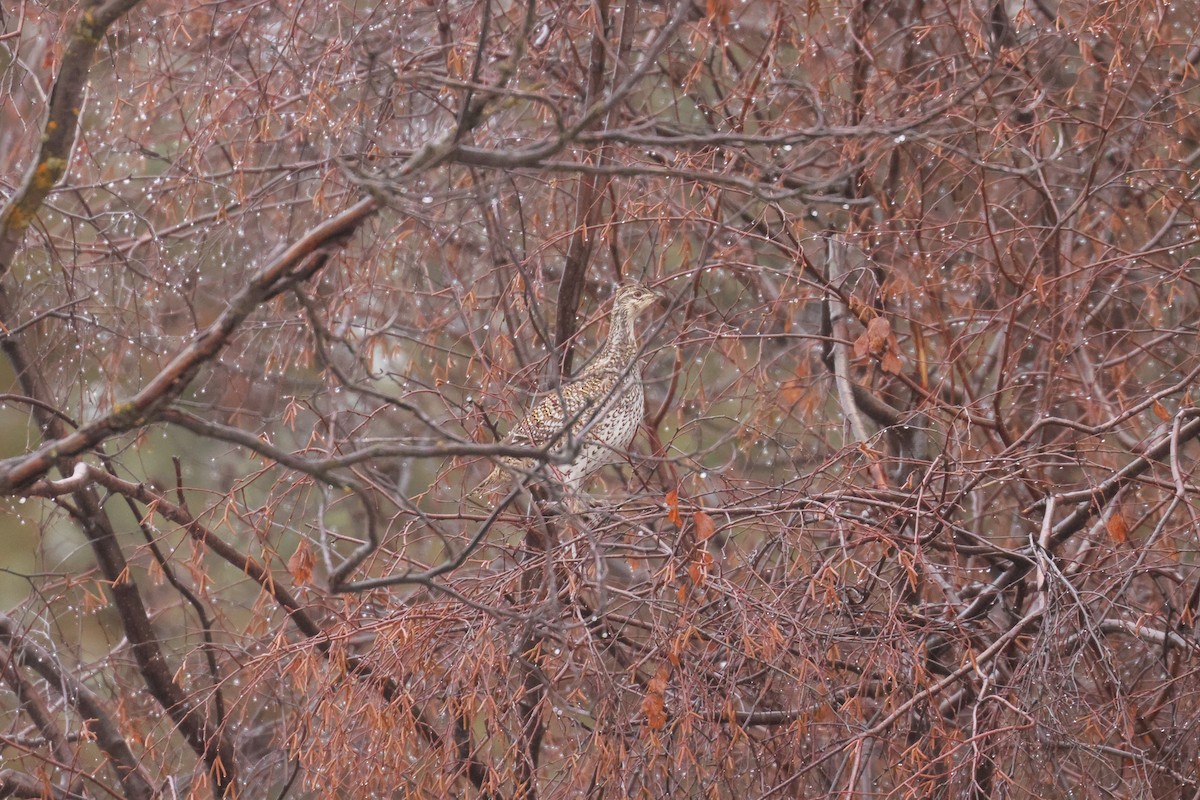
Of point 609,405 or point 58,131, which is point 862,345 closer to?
point 609,405

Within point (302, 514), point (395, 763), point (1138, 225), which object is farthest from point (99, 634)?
point (1138, 225)

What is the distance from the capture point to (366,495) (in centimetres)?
251

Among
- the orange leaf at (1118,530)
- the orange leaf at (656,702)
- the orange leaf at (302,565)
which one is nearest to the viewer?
the orange leaf at (656,702)

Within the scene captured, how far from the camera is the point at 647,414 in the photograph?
6074 mm

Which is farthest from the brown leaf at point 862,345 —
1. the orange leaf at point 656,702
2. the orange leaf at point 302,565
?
the orange leaf at point 302,565

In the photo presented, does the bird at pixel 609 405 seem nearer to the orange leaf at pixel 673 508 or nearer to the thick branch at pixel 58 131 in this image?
the orange leaf at pixel 673 508

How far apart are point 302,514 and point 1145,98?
4154 millimetres

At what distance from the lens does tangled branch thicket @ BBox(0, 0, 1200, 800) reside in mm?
3428

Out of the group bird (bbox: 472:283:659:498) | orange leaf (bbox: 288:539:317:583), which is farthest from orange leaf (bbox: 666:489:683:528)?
bird (bbox: 472:283:659:498)

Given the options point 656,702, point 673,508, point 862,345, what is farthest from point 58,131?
point 862,345

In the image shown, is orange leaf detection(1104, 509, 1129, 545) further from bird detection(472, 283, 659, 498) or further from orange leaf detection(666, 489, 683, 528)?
bird detection(472, 283, 659, 498)

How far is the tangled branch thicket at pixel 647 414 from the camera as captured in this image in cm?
343

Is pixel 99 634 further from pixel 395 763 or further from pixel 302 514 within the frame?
pixel 395 763

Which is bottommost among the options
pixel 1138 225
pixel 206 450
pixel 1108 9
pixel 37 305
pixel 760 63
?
pixel 1138 225
